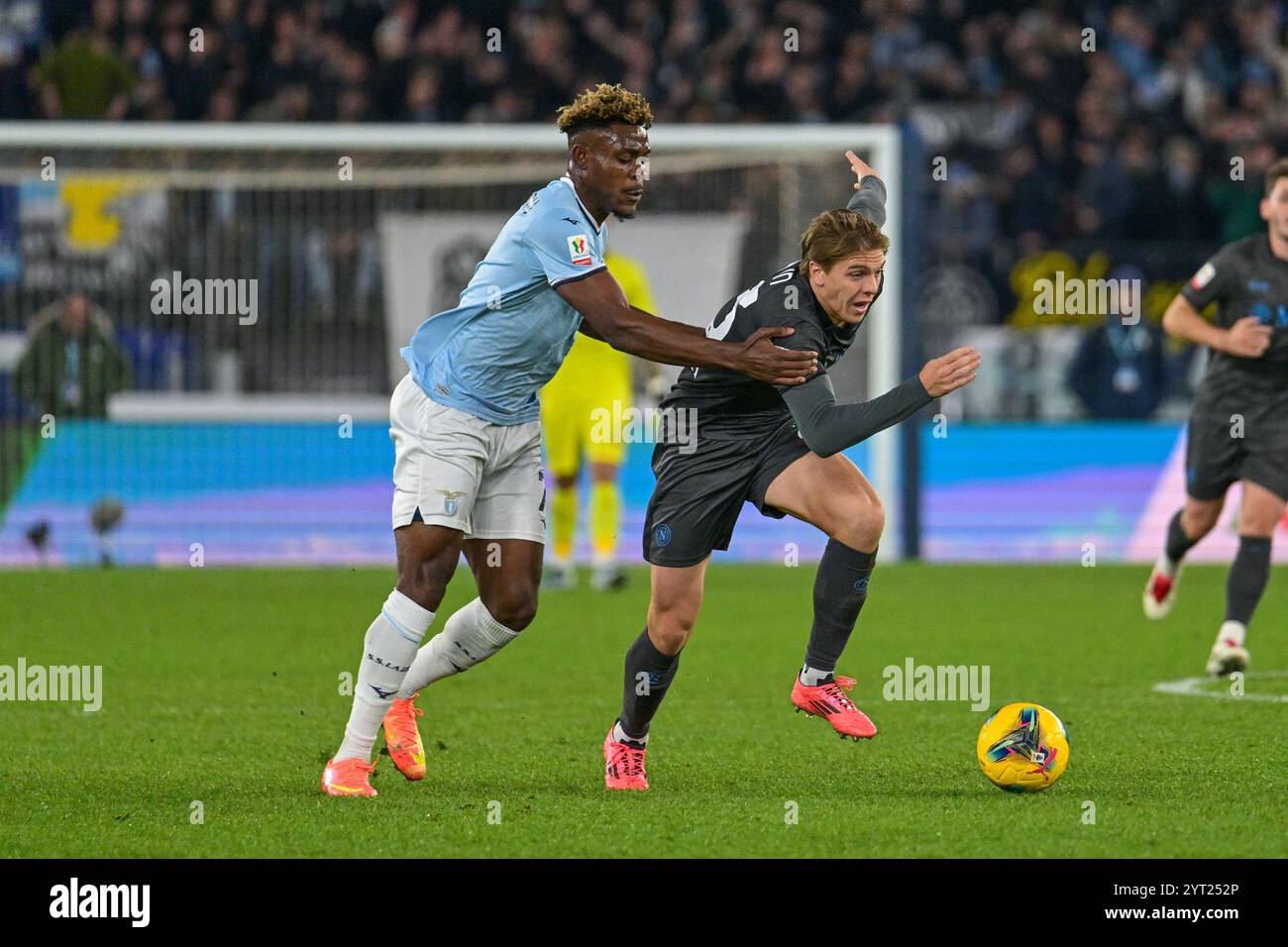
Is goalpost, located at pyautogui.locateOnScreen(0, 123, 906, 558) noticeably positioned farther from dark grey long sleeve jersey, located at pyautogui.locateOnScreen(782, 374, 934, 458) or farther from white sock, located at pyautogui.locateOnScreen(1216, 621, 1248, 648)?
dark grey long sleeve jersey, located at pyautogui.locateOnScreen(782, 374, 934, 458)

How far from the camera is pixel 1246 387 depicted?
9242mm

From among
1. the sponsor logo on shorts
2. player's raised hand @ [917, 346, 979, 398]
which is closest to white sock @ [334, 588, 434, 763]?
player's raised hand @ [917, 346, 979, 398]

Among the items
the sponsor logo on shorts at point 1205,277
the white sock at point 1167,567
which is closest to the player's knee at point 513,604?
the sponsor logo on shorts at point 1205,277

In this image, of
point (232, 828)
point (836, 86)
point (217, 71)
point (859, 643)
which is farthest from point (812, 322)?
point (836, 86)

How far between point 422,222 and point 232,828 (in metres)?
10.6

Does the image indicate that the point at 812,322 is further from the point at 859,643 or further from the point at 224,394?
the point at 224,394

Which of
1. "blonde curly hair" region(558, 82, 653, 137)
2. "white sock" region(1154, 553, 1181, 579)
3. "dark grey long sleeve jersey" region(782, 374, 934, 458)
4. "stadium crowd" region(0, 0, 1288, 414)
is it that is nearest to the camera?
"dark grey long sleeve jersey" region(782, 374, 934, 458)

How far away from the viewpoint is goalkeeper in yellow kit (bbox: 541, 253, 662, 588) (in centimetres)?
1335

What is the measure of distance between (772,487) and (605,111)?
4.19ft

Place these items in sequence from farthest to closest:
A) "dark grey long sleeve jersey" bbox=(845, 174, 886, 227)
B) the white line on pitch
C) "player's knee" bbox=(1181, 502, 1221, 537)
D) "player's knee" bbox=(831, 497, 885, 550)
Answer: "player's knee" bbox=(1181, 502, 1221, 537), the white line on pitch, "dark grey long sleeve jersey" bbox=(845, 174, 886, 227), "player's knee" bbox=(831, 497, 885, 550)

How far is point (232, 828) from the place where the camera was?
217 inches

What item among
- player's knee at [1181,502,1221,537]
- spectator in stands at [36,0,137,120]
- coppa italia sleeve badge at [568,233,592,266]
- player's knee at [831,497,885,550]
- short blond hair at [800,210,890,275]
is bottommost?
player's knee at [831,497,885,550]

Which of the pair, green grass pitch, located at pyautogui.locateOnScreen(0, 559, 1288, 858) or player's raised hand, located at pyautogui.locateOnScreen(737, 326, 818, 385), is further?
player's raised hand, located at pyautogui.locateOnScreen(737, 326, 818, 385)

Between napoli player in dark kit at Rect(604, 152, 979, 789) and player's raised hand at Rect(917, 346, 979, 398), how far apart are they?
53cm
